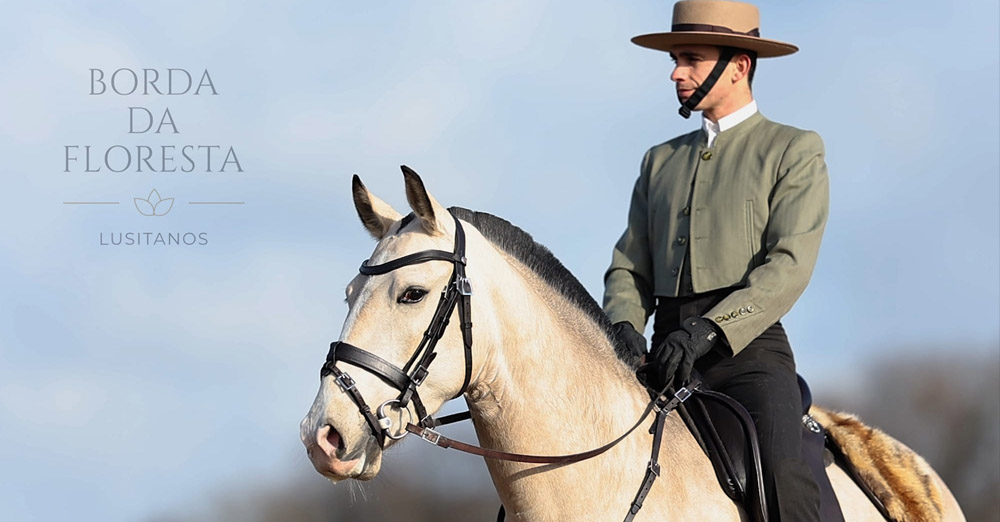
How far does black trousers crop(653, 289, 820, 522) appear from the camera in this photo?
4949 millimetres

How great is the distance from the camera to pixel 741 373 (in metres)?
5.38

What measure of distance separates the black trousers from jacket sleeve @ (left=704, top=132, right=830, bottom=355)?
16 cm

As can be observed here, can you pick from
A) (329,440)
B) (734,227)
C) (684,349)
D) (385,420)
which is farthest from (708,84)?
(329,440)

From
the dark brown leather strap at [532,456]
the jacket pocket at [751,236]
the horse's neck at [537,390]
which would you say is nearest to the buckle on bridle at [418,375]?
the dark brown leather strap at [532,456]

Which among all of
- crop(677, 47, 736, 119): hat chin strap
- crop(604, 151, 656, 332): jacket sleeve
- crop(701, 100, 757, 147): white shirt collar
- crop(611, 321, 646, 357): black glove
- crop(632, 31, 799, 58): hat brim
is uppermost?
crop(632, 31, 799, 58): hat brim

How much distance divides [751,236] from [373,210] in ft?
6.09

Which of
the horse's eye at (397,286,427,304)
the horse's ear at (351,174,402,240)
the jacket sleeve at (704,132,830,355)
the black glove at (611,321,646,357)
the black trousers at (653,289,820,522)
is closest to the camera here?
the horse's eye at (397,286,427,304)

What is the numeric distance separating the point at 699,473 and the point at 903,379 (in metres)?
22.3

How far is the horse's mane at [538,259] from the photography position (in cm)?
491

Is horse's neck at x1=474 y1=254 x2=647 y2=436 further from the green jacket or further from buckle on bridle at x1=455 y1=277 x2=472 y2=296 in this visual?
the green jacket

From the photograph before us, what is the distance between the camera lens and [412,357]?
425cm

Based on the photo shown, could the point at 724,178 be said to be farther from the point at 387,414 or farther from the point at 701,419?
the point at 387,414

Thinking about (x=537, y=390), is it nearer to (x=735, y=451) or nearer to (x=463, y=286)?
(x=463, y=286)

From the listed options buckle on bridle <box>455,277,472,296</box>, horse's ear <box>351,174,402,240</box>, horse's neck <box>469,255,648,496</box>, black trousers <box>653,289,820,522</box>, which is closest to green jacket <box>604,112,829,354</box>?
black trousers <box>653,289,820,522</box>
